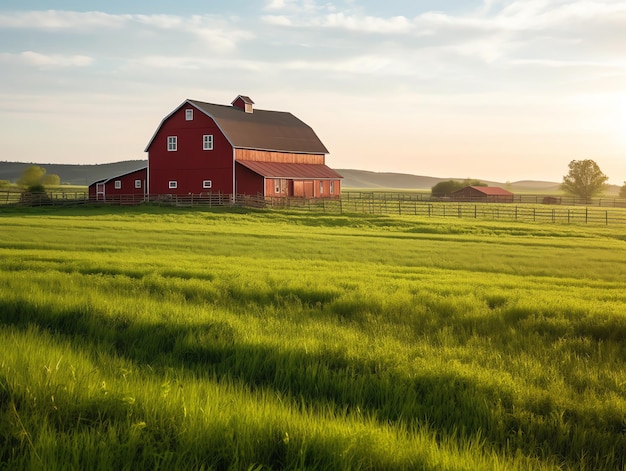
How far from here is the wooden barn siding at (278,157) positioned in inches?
2438

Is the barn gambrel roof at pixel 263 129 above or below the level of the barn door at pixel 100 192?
above

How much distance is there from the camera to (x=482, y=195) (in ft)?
388

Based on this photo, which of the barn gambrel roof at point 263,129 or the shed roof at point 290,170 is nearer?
the shed roof at point 290,170

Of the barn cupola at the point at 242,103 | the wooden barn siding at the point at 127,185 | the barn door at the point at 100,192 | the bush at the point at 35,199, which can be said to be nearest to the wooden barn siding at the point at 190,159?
the wooden barn siding at the point at 127,185

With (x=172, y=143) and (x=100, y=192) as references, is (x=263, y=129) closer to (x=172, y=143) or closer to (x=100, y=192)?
(x=172, y=143)

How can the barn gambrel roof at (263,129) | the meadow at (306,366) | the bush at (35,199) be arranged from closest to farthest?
1. the meadow at (306,366)
2. the barn gambrel roof at (263,129)
3. the bush at (35,199)

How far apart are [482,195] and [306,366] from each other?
115 meters

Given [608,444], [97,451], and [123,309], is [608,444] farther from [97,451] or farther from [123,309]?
[123,309]

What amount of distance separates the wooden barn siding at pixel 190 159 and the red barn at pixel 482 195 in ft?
201

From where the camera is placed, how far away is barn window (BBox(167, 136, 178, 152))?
205 feet

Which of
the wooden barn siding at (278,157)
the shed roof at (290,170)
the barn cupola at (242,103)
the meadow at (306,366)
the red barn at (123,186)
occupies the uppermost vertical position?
the barn cupola at (242,103)

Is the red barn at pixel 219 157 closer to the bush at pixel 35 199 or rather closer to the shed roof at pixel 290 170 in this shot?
the shed roof at pixel 290 170

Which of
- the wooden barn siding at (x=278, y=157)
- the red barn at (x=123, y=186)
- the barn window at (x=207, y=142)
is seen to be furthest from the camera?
the red barn at (x=123, y=186)

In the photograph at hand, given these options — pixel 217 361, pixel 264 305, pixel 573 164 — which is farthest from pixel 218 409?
pixel 573 164
